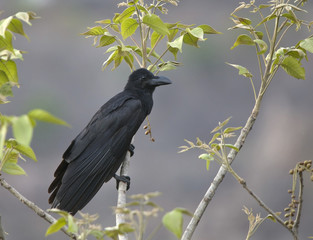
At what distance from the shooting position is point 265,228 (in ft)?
30.0

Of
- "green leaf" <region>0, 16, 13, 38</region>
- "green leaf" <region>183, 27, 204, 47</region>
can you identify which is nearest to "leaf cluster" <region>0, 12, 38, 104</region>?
"green leaf" <region>0, 16, 13, 38</region>

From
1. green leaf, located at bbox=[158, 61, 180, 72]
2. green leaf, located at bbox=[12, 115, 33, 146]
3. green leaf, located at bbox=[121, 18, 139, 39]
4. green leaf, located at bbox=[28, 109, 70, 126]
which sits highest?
green leaf, located at bbox=[121, 18, 139, 39]

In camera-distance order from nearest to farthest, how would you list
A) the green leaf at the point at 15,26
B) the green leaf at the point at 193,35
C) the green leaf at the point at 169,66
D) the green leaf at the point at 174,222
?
the green leaf at the point at 174,222
the green leaf at the point at 15,26
the green leaf at the point at 193,35
the green leaf at the point at 169,66

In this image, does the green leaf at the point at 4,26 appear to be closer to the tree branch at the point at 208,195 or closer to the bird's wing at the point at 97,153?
the tree branch at the point at 208,195

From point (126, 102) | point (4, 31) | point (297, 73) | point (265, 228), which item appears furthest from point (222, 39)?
point (4, 31)

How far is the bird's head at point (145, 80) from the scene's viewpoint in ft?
14.3

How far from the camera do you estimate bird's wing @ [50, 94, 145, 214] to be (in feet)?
12.1

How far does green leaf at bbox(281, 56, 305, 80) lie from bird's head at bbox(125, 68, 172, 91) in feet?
6.16

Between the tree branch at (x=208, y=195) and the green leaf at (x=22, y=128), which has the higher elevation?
the green leaf at (x=22, y=128)

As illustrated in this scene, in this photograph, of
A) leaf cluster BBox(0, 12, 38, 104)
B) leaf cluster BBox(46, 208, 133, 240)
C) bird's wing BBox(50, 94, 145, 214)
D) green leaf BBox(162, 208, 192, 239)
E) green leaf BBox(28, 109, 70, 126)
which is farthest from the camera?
bird's wing BBox(50, 94, 145, 214)

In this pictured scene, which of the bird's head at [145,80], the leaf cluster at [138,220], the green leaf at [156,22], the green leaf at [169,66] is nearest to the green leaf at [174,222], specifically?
the leaf cluster at [138,220]

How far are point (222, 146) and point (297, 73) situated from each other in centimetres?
58

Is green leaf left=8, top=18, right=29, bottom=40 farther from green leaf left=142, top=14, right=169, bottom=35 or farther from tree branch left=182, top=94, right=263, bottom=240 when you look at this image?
tree branch left=182, top=94, right=263, bottom=240

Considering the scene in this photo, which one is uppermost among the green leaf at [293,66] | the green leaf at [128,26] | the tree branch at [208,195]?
the green leaf at [128,26]
